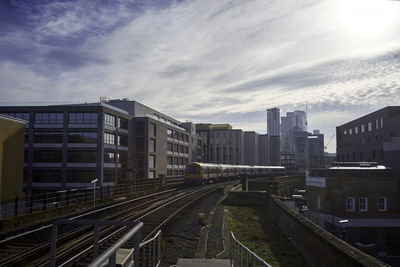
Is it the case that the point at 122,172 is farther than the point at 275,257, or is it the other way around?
the point at 122,172

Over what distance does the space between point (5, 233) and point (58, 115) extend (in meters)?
30.7

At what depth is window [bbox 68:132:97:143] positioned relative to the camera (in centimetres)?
4122

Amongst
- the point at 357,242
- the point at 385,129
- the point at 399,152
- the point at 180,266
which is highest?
the point at 385,129

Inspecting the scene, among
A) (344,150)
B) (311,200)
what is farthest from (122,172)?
(344,150)

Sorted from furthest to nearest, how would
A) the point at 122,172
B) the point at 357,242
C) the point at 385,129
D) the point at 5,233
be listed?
the point at 385,129
the point at 122,172
the point at 357,242
the point at 5,233

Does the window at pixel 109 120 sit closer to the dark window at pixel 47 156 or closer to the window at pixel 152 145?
the dark window at pixel 47 156

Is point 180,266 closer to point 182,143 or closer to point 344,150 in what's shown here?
point 182,143

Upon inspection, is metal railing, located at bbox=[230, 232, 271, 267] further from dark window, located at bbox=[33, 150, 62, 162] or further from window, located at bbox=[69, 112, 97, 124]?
dark window, located at bbox=[33, 150, 62, 162]

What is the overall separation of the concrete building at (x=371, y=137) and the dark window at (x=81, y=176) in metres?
36.5

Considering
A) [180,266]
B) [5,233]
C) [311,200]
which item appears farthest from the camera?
[311,200]

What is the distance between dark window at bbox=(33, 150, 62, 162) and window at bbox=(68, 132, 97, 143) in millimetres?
2448

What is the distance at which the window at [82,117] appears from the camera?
4156 centimetres

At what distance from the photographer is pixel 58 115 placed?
42.3m

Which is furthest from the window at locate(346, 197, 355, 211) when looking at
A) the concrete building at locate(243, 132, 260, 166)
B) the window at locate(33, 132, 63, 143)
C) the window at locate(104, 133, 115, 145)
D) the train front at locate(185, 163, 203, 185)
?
the concrete building at locate(243, 132, 260, 166)
